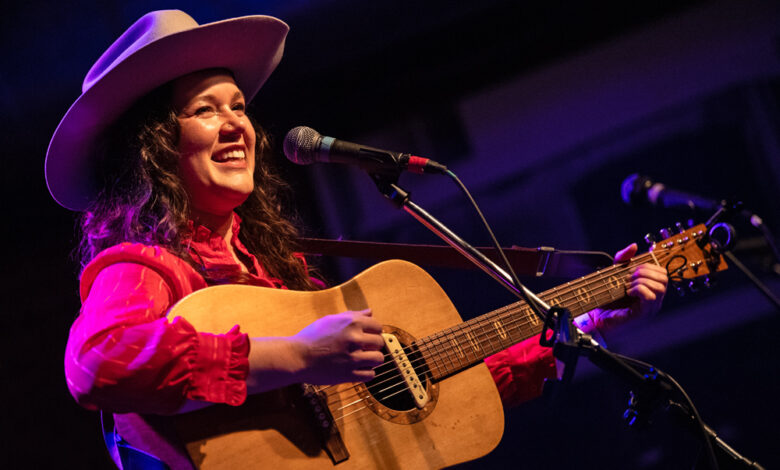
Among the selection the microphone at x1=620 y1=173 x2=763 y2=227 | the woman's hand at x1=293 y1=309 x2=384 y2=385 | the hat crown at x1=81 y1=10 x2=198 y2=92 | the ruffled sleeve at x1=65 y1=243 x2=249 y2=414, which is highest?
the hat crown at x1=81 y1=10 x2=198 y2=92

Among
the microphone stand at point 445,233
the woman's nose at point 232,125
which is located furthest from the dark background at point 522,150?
the microphone stand at point 445,233

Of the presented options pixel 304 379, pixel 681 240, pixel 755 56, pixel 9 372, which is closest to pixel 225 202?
pixel 304 379

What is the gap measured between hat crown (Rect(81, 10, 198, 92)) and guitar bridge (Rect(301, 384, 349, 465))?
1471 millimetres

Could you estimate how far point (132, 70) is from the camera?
2152 millimetres

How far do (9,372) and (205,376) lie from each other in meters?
2.90

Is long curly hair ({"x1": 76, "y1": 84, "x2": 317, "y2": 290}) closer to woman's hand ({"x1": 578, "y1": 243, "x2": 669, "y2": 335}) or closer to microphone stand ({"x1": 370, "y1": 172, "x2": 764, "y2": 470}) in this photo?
microphone stand ({"x1": 370, "y1": 172, "x2": 764, "y2": 470})

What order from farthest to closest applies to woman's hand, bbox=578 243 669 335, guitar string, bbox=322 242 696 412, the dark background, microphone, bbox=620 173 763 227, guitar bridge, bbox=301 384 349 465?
the dark background < microphone, bbox=620 173 763 227 < woman's hand, bbox=578 243 669 335 < guitar string, bbox=322 242 696 412 < guitar bridge, bbox=301 384 349 465

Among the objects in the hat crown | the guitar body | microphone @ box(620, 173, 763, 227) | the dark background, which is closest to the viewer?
the guitar body

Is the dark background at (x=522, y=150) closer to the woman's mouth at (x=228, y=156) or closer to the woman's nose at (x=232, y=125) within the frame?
the woman's nose at (x=232, y=125)

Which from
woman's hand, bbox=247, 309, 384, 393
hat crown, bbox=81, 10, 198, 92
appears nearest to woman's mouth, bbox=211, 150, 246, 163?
hat crown, bbox=81, 10, 198, 92

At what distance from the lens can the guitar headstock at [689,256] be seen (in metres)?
2.46

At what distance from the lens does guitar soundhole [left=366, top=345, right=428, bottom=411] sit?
1.93 meters

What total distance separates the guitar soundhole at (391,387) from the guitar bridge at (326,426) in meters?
0.20

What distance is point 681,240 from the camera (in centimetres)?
252
